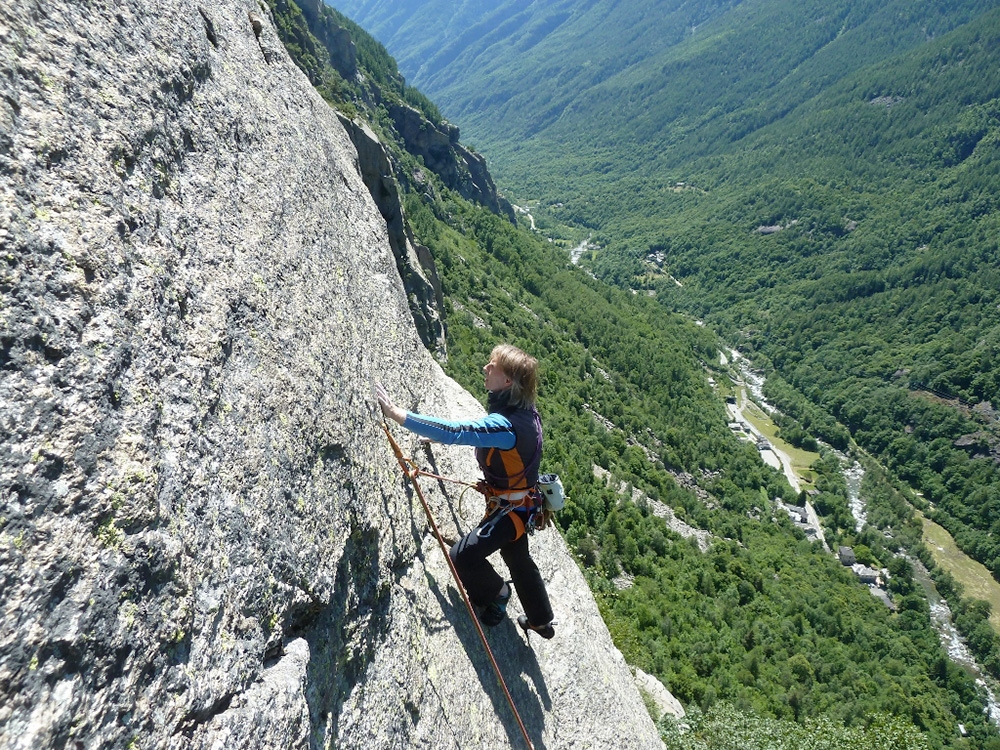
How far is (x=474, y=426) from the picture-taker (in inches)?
201

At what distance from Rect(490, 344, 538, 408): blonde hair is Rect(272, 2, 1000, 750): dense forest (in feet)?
49.7

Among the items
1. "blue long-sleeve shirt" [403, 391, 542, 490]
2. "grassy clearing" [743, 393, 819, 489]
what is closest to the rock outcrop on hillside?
"blue long-sleeve shirt" [403, 391, 542, 490]

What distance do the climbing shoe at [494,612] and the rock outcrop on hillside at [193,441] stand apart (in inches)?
12.1

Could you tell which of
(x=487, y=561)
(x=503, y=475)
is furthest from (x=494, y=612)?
(x=503, y=475)

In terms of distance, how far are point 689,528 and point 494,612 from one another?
170 ft

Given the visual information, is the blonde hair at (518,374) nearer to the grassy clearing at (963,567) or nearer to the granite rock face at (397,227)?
the granite rock face at (397,227)

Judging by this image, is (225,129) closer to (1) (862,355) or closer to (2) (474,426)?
(2) (474,426)

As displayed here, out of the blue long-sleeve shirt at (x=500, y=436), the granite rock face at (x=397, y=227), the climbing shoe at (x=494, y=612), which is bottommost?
the granite rock face at (x=397, y=227)

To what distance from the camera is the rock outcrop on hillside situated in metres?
2.49

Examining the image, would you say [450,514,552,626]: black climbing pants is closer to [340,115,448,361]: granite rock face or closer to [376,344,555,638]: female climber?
[376,344,555,638]: female climber

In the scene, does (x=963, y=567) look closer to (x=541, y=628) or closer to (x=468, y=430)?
(x=541, y=628)

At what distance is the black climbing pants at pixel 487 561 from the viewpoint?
18.5 ft

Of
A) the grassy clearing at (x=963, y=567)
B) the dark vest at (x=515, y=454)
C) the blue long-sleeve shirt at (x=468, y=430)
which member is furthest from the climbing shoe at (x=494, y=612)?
the grassy clearing at (x=963, y=567)

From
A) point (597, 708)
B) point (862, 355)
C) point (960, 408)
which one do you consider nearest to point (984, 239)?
point (862, 355)
